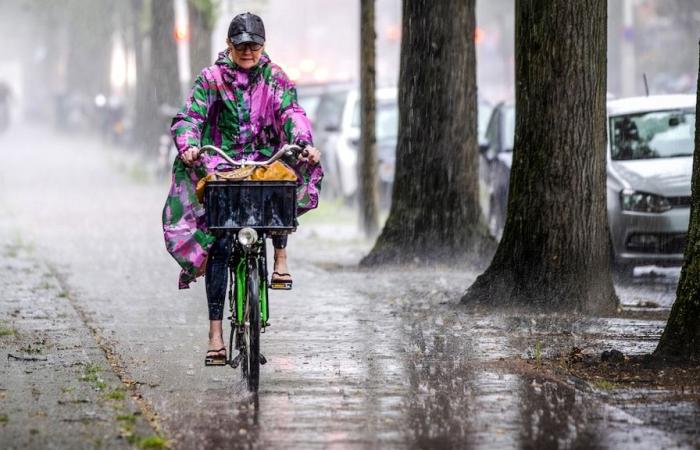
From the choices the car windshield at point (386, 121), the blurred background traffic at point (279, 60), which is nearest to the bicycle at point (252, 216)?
the blurred background traffic at point (279, 60)

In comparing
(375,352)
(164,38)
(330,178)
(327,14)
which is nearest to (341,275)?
(375,352)

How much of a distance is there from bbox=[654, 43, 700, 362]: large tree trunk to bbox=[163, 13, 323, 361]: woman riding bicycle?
6.45 ft

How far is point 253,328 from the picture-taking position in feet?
25.8

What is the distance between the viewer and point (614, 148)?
14828 mm

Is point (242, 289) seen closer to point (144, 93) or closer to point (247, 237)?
point (247, 237)

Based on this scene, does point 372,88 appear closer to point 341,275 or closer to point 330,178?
point 341,275

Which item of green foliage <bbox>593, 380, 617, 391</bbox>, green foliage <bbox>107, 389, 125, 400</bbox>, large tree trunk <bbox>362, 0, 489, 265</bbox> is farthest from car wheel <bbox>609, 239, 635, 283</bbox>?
green foliage <bbox>107, 389, 125, 400</bbox>

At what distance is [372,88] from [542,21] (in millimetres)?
6775

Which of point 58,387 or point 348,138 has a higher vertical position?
point 348,138

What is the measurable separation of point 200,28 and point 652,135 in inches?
596

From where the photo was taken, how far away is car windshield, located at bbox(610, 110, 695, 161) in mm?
14695

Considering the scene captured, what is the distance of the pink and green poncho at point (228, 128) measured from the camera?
328 inches

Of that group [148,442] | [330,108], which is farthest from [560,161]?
[330,108]

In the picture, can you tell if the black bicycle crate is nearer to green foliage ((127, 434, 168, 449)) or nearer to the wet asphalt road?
the wet asphalt road
